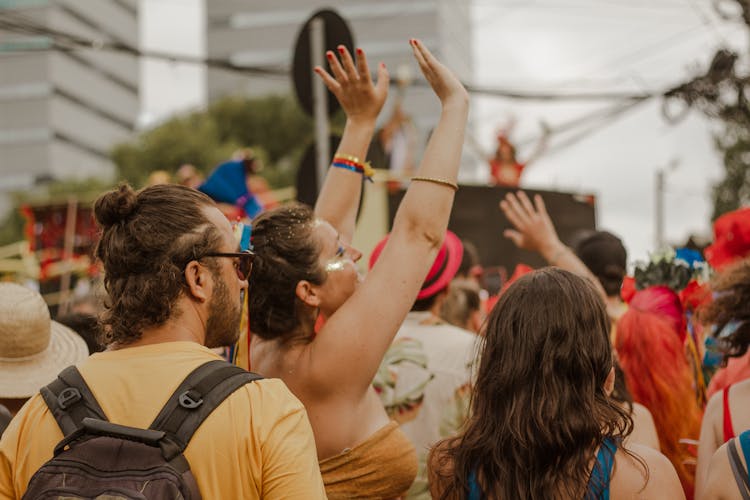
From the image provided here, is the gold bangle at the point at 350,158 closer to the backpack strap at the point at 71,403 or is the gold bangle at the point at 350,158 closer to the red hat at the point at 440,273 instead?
the red hat at the point at 440,273

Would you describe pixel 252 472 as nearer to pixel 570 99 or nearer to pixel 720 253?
pixel 720 253

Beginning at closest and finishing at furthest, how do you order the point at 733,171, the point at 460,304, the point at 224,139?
the point at 460,304 → the point at 733,171 → the point at 224,139

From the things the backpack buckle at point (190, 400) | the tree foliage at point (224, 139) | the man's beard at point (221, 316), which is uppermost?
the man's beard at point (221, 316)

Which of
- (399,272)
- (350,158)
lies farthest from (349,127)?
(399,272)

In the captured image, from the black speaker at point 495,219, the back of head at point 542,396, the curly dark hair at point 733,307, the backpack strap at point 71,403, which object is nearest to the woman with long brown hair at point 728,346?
the curly dark hair at point 733,307

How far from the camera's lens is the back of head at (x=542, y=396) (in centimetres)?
207

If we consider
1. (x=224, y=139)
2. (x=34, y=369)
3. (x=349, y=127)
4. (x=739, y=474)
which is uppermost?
(x=349, y=127)

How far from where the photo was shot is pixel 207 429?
1.79 meters

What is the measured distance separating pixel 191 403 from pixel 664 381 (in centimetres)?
243

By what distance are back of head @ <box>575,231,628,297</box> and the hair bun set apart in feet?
9.63

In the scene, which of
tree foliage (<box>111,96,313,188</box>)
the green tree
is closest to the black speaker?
the green tree

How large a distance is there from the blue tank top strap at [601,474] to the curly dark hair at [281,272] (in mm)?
1006

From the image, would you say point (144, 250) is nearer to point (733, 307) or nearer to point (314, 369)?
point (314, 369)

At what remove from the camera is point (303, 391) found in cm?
254
